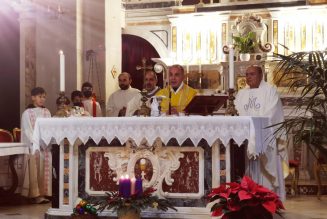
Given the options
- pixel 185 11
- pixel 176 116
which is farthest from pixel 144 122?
pixel 185 11

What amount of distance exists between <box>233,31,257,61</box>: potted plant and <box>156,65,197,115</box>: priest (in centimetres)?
460

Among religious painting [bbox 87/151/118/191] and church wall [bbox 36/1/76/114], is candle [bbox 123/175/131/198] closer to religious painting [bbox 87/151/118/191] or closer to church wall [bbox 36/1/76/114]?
religious painting [bbox 87/151/118/191]

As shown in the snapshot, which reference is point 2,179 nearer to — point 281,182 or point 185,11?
point 281,182

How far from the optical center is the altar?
6199 mm

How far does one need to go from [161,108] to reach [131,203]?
54.7 inches

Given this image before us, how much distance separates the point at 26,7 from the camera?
11.2 metres

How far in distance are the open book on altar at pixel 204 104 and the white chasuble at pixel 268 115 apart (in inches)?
41.7

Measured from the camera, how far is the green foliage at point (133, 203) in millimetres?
5926

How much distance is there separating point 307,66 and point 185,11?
7.82m

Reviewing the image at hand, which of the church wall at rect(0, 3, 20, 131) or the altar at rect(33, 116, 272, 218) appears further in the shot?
the church wall at rect(0, 3, 20, 131)

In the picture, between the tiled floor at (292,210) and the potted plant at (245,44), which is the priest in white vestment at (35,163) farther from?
the potted plant at (245,44)

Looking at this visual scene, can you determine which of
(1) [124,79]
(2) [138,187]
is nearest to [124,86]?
(1) [124,79]

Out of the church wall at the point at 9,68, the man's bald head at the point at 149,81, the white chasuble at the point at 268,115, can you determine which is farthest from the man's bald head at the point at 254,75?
the church wall at the point at 9,68

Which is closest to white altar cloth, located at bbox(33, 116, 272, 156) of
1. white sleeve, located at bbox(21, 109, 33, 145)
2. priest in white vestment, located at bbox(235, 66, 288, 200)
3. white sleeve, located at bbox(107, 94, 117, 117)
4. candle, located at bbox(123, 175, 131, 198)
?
candle, located at bbox(123, 175, 131, 198)
